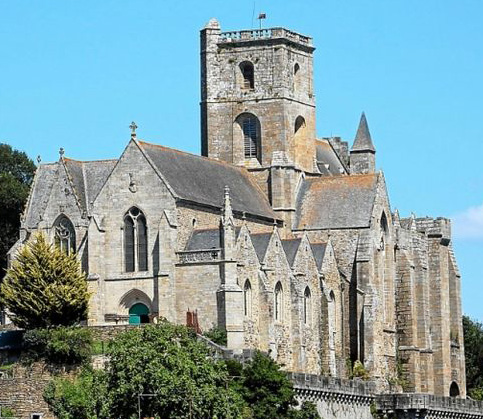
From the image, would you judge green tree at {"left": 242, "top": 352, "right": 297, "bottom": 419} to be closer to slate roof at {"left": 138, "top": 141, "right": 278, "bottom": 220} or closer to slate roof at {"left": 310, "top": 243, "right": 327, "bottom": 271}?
slate roof at {"left": 138, "top": 141, "right": 278, "bottom": 220}

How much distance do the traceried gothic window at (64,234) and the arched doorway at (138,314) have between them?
4.88 meters

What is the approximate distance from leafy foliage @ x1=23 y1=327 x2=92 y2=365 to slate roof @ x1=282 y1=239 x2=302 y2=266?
15302 mm

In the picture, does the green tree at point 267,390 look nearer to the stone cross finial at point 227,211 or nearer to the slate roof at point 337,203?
the stone cross finial at point 227,211

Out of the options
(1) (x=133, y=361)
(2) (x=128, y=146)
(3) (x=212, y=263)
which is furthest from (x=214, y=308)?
(1) (x=133, y=361)

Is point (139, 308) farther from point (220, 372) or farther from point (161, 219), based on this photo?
point (220, 372)

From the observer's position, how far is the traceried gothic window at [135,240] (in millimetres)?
110438

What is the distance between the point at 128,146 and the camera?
111000 millimetres

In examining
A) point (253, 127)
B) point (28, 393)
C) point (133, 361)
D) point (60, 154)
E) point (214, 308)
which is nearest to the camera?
point (133, 361)

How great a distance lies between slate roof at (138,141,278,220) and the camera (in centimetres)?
11181

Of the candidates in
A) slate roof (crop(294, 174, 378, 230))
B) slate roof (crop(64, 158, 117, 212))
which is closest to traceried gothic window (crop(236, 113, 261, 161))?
slate roof (crop(294, 174, 378, 230))

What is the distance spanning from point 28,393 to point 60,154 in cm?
2020

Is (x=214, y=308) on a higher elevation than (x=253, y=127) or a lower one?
lower

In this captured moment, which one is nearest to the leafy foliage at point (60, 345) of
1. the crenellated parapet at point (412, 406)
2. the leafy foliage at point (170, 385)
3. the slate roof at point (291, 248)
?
the leafy foliage at point (170, 385)

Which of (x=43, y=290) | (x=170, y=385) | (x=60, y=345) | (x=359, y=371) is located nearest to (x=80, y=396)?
(x=60, y=345)
